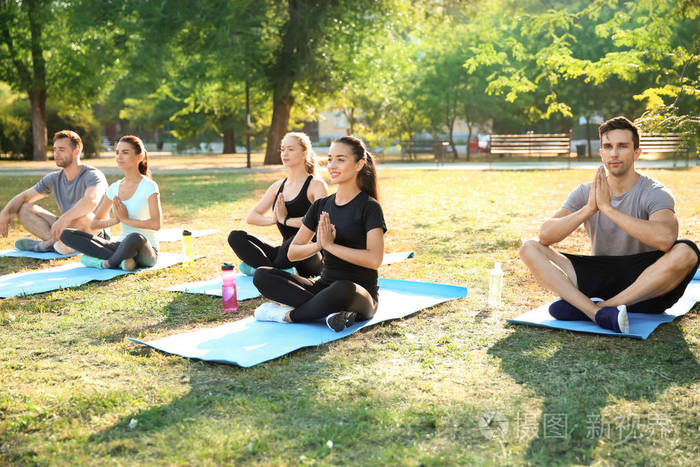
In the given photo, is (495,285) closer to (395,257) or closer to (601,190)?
(601,190)

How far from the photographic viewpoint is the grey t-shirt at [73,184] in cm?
838

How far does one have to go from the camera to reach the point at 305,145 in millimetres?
7004

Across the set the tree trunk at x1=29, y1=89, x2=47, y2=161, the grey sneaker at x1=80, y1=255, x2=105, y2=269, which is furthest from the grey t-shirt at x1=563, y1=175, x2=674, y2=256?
the tree trunk at x1=29, y1=89, x2=47, y2=161


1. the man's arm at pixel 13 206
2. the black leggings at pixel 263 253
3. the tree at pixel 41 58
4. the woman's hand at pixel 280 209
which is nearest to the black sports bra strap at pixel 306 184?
the woman's hand at pixel 280 209

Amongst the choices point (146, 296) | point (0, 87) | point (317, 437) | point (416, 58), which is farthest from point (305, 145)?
point (0, 87)

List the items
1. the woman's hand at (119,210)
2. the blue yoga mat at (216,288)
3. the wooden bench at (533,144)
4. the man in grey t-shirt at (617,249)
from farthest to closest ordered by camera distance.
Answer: the wooden bench at (533,144), the woman's hand at (119,210), the blue yoga mat at (216,288), the man in grey t-shirt at (617,249)

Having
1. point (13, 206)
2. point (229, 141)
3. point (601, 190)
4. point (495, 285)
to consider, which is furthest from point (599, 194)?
point (229, 141)

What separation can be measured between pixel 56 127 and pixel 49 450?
35.7 m

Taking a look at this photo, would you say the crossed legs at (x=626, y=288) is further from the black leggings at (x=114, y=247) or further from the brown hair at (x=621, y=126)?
the black leggings at (x=114, y=247)

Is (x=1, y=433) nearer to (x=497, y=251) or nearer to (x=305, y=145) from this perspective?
(x=305, y=145)

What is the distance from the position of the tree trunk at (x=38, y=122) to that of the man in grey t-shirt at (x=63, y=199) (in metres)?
24.3

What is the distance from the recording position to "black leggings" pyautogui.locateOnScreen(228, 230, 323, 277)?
7.05 m

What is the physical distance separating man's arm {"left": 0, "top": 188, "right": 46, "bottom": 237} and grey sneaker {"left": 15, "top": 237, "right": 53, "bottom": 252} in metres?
0.41

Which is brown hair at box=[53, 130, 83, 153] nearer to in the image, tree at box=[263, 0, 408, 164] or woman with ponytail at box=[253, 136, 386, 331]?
woman with ponytail at box=[253, 136, 386, 331]
